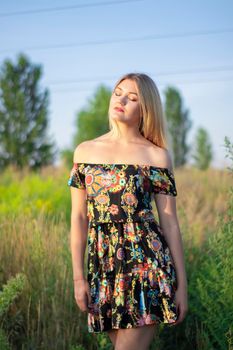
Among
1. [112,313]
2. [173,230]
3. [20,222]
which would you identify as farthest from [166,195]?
[20,222]

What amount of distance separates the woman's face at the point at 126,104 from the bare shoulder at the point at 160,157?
0.17m

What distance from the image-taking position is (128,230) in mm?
2389

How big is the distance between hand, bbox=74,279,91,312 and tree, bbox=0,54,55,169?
2197 centimetres

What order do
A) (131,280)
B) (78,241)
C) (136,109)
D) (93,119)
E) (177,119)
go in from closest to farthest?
(131,280), (78,241), (136,109), (93,119), (177,119)

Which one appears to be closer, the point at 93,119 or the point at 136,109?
the point at 136,109

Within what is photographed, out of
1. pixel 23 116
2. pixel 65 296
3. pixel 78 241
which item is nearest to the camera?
pixel 78 241

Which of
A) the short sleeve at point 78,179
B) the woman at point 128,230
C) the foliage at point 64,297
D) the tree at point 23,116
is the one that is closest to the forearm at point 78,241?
the woman at point 128,230

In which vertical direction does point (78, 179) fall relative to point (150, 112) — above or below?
below

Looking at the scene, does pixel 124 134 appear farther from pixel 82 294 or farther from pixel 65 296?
pixel 65 296

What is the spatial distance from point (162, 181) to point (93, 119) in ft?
97.0

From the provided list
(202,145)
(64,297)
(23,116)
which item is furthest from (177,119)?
(64,297)

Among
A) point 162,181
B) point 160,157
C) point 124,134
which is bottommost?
point 162,181

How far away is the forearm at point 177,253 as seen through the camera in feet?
7.84

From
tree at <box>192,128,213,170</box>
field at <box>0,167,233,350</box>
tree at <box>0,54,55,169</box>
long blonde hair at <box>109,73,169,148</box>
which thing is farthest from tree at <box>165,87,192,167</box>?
long blonde hair at <box>109,73,169,148</box>
